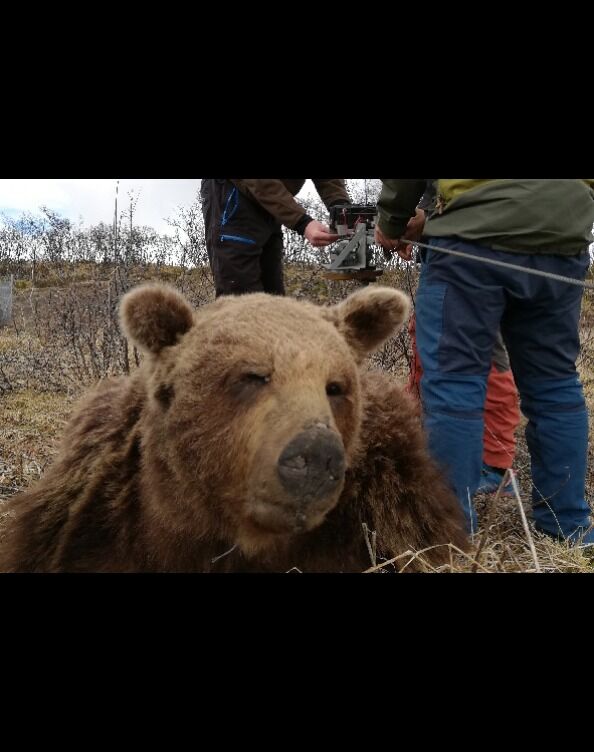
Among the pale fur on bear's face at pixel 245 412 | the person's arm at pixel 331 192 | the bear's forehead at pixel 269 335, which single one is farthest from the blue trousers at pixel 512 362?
the person's arm at pixel 331 192

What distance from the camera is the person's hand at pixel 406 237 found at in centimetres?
353

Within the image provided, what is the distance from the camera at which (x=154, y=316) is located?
2.61 m

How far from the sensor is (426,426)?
10.8 feet

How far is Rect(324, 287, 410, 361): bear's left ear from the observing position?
2.91 m

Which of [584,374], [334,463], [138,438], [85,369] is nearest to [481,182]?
[334,463]

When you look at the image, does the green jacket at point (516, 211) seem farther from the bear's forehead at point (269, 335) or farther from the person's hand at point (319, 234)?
the person's hand at point (319, 234)

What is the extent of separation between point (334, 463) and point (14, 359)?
24.9ft

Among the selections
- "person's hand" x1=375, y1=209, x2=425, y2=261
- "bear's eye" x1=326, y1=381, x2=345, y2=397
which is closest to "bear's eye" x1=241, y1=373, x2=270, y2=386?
"bear's eye" x1=326, y1=381, x2=345, y2=397

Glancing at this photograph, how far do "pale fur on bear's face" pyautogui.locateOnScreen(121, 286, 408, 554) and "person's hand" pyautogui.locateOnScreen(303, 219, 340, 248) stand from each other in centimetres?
153

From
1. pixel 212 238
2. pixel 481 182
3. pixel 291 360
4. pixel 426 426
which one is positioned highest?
pixel 481 182

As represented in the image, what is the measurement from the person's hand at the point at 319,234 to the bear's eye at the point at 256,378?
220 centimetres

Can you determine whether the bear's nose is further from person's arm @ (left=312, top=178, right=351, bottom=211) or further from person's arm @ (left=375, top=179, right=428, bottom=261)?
person's arm @ (left=312, top=178, right=351, bottom=211)

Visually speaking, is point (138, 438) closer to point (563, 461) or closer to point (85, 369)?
point (563, 461)

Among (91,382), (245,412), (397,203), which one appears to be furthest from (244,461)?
(91,382)
